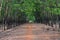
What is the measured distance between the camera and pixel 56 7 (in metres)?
48.0

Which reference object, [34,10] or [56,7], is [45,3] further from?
[34,10]

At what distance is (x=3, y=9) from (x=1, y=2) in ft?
11.0

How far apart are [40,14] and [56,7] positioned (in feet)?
45.9

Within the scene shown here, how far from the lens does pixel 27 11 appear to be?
2496 inches

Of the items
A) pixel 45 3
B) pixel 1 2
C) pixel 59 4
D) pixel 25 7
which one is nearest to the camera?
pixel 1 2

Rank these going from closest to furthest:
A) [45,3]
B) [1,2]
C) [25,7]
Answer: [1,2]
[45,3]
[25,7]

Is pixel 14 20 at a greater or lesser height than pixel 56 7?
lesser

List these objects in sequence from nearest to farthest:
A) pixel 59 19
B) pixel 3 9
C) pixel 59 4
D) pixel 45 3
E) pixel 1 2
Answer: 1. pixel 1 2
2. pixel 3 9
3. pixel 59 4
4. pixel 45 3
5. pixel 59 19

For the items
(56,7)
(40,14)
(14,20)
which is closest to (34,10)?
(40,14)

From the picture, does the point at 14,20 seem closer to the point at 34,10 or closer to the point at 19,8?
the point at 19,8

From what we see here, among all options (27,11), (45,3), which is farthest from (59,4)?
(27,11)

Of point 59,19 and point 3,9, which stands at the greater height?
point 3,9

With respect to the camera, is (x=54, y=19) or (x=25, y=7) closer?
(x=54, y=19)

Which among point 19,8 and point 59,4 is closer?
point 59,4
